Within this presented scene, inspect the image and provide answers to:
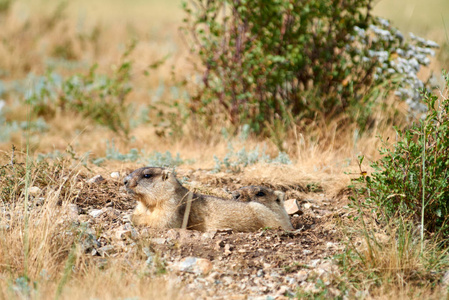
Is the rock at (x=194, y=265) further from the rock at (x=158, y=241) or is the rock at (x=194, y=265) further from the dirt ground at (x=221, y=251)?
Result: the rock at (x=158, y=241)

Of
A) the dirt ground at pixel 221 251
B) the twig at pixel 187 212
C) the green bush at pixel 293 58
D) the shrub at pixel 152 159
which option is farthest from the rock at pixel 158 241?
the green bush at pixel 293 58

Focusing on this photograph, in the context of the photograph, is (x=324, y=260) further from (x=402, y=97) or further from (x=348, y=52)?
(x=348, y=52)

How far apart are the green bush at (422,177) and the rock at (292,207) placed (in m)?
1.26

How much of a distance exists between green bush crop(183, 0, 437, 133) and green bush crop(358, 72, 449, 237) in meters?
2.99

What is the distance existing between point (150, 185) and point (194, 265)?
115 centimetres

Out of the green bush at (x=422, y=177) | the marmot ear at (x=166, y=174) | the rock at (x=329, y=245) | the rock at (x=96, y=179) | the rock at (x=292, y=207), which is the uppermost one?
the green bush at (x=422, y=177)

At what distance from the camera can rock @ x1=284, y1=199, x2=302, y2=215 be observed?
5.53 m

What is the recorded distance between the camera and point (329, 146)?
706 cm

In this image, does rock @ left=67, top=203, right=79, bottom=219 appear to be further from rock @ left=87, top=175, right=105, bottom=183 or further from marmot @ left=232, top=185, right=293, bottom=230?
marmot @ left=232, top=185, right=293, bottom=230

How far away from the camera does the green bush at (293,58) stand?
7.41m

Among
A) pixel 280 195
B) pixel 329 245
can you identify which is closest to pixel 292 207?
pixel 280 195

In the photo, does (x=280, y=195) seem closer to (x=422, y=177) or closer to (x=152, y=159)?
(x=422, y=177)

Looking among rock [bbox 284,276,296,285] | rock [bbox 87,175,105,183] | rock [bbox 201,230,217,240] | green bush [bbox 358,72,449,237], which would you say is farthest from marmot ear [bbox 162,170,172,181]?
green bush [bbox 358,72,449,237]

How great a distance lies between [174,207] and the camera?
4812 mm
